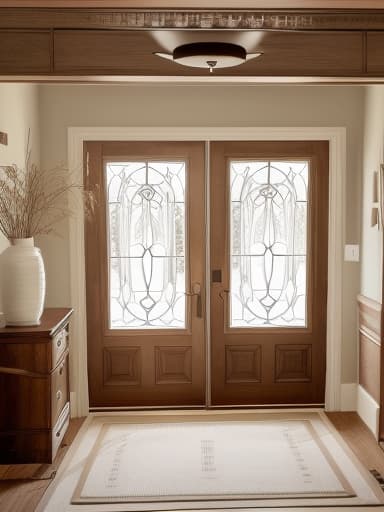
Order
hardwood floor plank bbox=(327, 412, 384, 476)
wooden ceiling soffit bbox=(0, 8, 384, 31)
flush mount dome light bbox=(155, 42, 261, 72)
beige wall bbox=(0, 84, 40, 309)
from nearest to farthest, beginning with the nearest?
1. flush mount dome light bbox=(155, 42, 261, 72)
2. wooden ceiling soffit bbox=(0, 8, 384, 31)
3. hardwood floor plank bbox=(327, 412, 384, 476)
4. beige wall bbox=(0, 84, 40, 309)

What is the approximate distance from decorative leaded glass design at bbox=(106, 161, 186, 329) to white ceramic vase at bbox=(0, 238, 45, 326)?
122 cm

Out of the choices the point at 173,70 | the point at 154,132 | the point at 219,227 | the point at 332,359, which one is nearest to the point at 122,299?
the point at 219,227

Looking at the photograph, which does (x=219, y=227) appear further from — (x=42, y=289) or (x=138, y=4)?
(x=138, y=4)


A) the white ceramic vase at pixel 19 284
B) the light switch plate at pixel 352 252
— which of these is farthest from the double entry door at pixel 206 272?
the white ceramic vase at pixel 19 284

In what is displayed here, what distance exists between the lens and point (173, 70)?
3307 mm

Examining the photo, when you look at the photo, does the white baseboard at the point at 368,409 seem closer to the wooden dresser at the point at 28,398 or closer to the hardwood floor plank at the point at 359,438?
the hardwood floor plank at the point at 359,438

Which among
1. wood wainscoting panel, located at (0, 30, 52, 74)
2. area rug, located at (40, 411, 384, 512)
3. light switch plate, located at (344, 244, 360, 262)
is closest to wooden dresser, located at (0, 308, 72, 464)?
area rug, located at (40, 411, 384, 512)

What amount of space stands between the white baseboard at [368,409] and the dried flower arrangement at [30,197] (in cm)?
237

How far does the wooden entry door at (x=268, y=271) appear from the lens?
210 inches

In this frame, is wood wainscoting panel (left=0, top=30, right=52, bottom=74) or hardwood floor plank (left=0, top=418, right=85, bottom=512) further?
hardwood floor plank (left=0, top=418, right=85, bottom=512)

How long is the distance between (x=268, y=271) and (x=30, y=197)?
1.93 m

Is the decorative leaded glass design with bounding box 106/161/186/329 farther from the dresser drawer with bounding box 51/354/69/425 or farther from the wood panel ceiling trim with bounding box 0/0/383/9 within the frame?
the wood panel ceiling trim with bounding box 0/0/383/9

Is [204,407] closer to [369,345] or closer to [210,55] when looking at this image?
[369,345]

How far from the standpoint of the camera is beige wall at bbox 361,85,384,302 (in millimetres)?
4848
